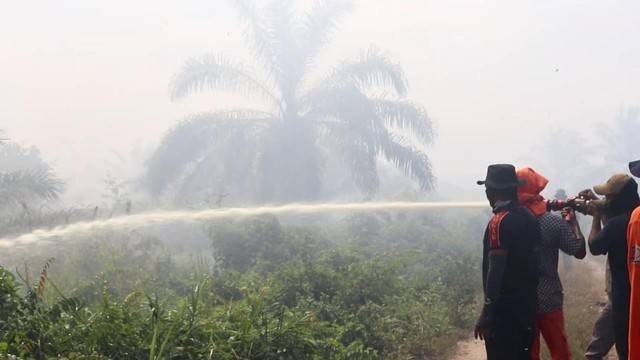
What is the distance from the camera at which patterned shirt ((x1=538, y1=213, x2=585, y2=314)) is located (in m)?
3.73

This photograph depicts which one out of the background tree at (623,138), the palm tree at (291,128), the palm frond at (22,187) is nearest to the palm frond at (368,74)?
the palm tree at (291,128)

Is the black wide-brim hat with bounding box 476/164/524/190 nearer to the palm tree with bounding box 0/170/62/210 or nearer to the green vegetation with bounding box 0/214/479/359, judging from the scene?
the green vegetation with bounding box 0/214/479/359

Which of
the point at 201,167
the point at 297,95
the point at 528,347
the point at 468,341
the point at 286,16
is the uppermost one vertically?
the point at 286,16

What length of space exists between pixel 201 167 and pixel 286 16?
4.60 metres

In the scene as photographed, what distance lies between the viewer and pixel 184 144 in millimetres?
13789

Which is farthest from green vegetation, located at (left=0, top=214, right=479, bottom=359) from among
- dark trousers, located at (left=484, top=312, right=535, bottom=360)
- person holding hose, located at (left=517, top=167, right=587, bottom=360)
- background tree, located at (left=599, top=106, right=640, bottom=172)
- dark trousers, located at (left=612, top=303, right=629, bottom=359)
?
background tree, located at (left=599, top=106, right=640, bottom=172)

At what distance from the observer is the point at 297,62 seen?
589 inches

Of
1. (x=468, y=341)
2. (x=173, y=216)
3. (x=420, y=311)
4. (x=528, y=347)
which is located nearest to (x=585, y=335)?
(x=468, y=341)

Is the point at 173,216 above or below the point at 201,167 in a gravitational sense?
below

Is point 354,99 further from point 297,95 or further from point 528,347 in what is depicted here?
point 528,347

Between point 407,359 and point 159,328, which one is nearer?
point 159,328

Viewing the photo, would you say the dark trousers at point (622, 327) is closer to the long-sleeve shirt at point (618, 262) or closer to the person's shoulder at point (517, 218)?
the long-sleeve shirt at point (618, 262)

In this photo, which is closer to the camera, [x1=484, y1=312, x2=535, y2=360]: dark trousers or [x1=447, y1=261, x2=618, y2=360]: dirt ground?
[x1=484, y1=312, x2=535, y2=360]: dark trousers

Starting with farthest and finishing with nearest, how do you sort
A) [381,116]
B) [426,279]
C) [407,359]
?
1. [381,116]
2. [426,279]
3. [407,359]
